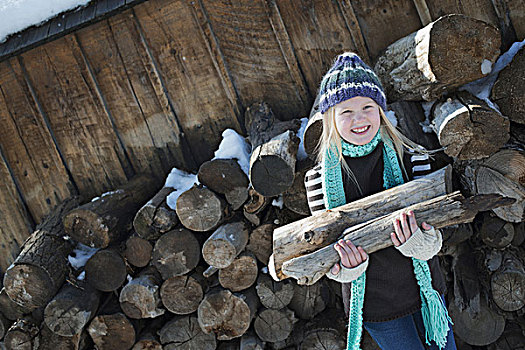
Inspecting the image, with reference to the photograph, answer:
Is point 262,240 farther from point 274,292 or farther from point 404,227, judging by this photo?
point 404,227

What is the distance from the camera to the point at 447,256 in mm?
2775

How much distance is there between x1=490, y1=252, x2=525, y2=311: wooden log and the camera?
2551mm

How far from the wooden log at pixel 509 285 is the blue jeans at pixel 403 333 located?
86cm

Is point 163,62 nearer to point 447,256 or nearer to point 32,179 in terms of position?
point 32,179

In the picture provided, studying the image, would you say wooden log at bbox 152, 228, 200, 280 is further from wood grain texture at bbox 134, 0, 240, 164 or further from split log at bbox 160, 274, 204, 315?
wood grain texture at bbox 134, 0, 240, 164

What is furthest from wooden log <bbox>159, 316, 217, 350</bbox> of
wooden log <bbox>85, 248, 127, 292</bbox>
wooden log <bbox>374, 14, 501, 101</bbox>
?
wooden log <bbox>374, 14, 501, 101</bbox>

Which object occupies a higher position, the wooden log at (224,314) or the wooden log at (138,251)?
the wooden log at (138,251)

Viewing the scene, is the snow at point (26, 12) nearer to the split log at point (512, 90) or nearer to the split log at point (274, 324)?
the split log at point (274, 324)

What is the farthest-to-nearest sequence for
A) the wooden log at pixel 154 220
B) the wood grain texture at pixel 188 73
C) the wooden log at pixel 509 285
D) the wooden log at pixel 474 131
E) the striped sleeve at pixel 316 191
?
1. the wood grain texture at pixel 188 73
2. the wooden log at pixel 154 220
3. the wooden log at pixel 509 285
4. the wooden log at pixel 474 131
5. the striped sleeve at pixel 316 191

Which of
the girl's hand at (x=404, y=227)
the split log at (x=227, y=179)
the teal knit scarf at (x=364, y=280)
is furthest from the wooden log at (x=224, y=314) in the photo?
the girl's hand at (x=404, y=227)

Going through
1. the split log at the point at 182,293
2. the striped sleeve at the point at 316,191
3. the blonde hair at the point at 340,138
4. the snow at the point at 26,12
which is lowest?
the split log at the point at 182,293

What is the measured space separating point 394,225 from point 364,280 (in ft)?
0.89

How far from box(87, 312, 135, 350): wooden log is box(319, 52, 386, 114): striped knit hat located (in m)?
1.84

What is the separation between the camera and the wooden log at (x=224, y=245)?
2.61 metres
